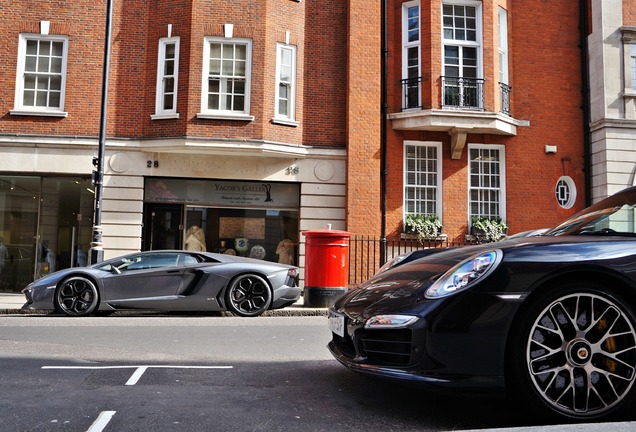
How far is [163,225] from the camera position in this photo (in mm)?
15430

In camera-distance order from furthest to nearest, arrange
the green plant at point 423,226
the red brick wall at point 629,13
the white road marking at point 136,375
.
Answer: the red brick wall at point 629,13 → the green plant at point 423,226 → the white road marking at point 136,375

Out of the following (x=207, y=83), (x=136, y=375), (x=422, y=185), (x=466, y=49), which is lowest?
(x=136, y=375)

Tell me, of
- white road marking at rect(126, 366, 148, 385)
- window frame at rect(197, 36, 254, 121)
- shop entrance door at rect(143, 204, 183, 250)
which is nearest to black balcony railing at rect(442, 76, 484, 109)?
window frame at rect(197, 36, 254, 121)

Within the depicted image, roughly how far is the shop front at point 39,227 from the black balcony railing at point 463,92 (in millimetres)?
10208

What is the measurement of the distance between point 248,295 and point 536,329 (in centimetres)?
767

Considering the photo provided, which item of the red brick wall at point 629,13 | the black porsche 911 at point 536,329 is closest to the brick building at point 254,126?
the red brick wall at point 629,13

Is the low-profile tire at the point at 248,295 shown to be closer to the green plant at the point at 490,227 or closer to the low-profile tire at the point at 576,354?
the low-profile tire at the point at 576,354

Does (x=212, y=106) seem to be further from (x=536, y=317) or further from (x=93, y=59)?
(x=536, y=317)

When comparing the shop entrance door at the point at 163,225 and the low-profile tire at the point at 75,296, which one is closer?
the low-profile tire at the point at 75,296

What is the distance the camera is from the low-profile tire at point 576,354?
306 cm

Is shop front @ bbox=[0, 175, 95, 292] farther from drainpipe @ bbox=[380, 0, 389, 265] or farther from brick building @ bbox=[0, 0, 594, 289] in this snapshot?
drainpipe @ bbox=[380, 0, 389, 265]

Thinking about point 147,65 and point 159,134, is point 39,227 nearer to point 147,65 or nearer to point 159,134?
point 159,134

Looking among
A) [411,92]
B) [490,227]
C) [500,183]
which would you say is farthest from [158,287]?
[500,183]

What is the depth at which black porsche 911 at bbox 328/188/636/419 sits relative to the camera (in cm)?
307
